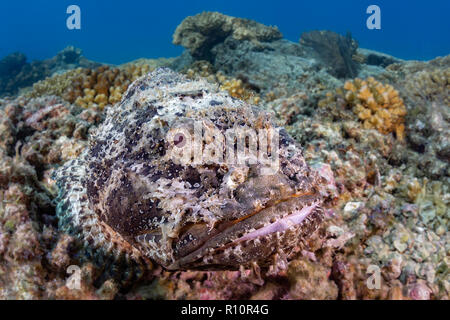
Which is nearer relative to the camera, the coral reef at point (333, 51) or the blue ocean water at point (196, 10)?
the coral reef at point (333, 51)

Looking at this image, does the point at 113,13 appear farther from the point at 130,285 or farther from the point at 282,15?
the point at 130,285

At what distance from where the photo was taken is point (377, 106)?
A: 240 inches

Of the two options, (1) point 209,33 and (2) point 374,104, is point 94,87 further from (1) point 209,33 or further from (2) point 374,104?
(1) point 209,33

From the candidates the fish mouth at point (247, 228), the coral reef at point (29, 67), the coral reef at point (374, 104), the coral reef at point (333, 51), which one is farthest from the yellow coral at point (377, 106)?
the coral reef at point (29, 67)

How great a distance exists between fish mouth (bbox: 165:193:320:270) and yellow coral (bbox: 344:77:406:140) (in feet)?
14.8

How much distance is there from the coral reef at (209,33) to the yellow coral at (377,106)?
383 inches

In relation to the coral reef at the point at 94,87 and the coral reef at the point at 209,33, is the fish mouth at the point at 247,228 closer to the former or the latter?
the coral reef at the point at 94,87

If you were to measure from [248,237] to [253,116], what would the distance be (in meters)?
1.20

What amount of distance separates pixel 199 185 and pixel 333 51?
45.6 feet

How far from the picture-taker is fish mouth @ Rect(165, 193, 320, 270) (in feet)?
6.47

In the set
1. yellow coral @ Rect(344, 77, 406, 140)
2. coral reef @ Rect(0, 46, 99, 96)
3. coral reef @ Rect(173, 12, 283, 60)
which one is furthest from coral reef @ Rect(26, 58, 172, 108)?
coral reef @ Rect(0, 46, 99, 96)

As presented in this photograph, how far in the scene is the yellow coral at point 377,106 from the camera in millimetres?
5844

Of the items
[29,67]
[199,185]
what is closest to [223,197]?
[199,185]
